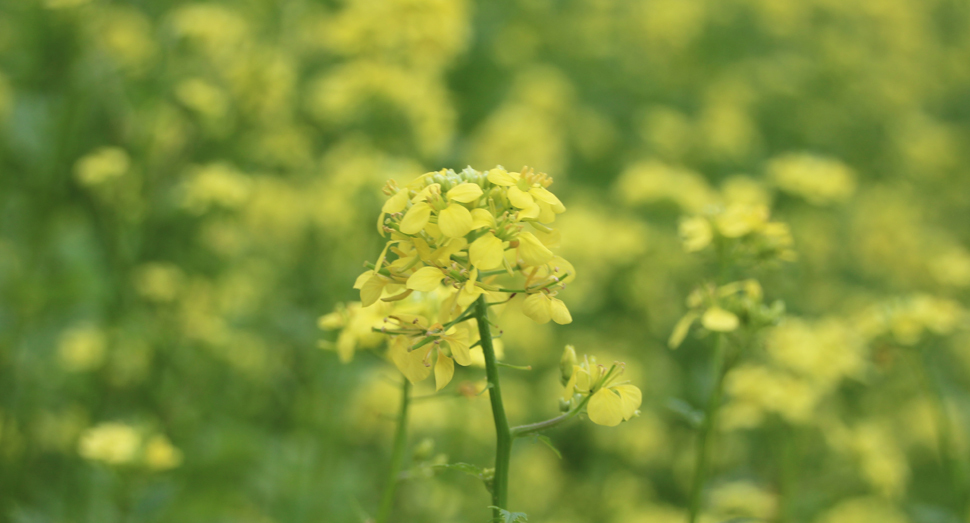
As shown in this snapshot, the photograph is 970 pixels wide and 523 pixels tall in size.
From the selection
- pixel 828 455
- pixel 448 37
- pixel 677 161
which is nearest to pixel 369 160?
pixel 448 37

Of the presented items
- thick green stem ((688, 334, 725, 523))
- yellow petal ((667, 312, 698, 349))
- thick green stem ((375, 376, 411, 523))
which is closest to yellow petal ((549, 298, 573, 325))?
thick green stem ((375, 376, 411, 523))

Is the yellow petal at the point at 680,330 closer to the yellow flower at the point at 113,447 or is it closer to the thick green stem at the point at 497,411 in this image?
the thick green stem at the point at 497,411

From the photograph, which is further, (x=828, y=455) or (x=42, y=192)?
(x=828, y=455)

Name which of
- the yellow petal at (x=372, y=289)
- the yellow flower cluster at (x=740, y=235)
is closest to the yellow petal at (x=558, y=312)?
the yellow petal at (x=372, y=289)

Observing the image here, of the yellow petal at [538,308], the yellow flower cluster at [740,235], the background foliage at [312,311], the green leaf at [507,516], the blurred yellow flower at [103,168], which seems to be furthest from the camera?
the blurred yellow flower at [103,168]

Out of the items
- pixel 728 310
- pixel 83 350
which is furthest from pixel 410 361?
pixel 83 350

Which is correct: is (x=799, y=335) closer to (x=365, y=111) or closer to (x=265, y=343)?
(x=365, y=111)
